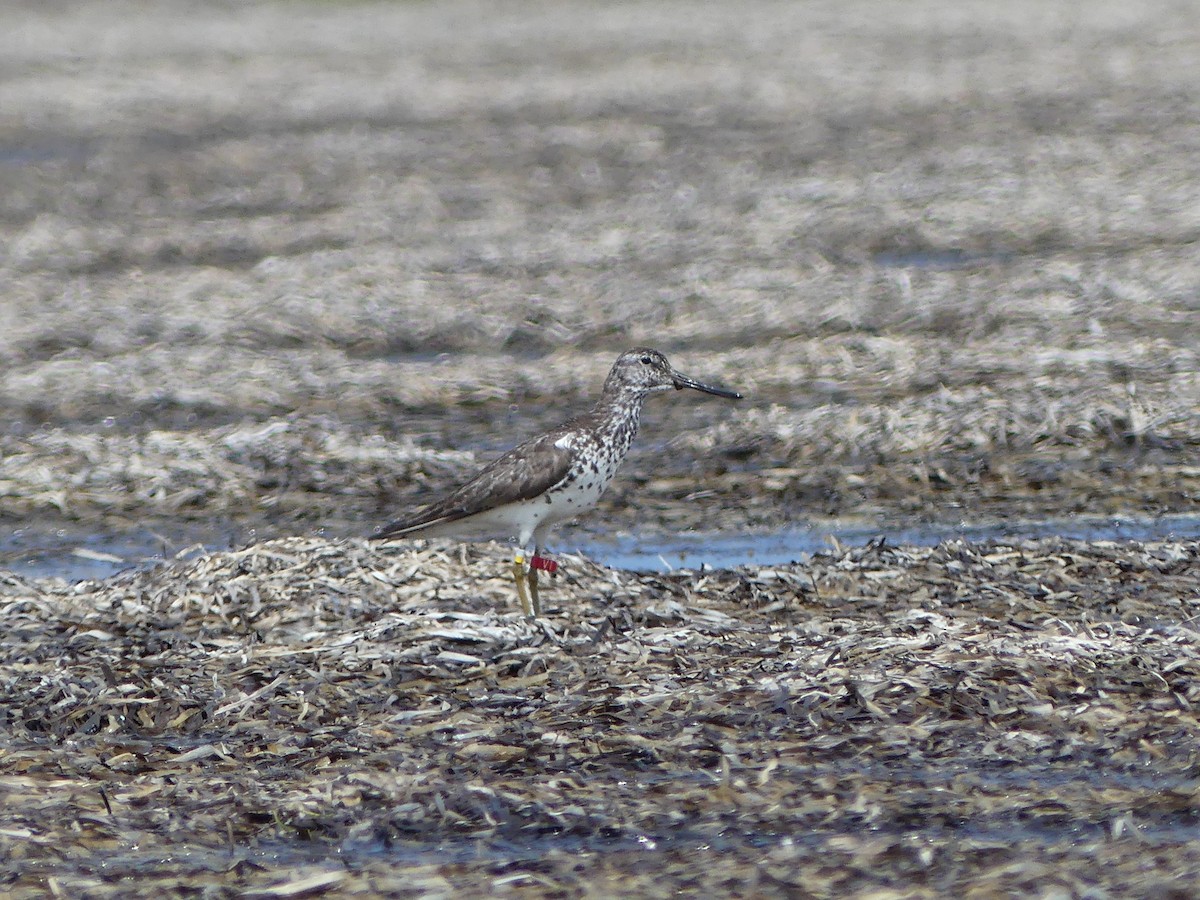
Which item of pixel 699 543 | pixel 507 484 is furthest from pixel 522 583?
pixel 699 543

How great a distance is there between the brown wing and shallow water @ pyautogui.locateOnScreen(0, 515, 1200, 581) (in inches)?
43.8

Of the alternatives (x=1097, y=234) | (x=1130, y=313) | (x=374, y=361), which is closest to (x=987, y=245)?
(x=1097, y=234)

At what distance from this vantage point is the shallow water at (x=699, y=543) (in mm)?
10078

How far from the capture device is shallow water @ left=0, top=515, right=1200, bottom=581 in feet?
33.1

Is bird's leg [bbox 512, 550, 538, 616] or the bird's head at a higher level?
the bird's head

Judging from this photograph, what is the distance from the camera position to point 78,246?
69.7 ft

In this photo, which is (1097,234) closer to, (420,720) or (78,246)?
(78,246)

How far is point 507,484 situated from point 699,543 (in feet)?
6.44

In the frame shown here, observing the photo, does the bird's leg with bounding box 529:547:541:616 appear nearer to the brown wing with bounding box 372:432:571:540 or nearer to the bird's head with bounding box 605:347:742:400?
the brown wing with bounding box 372:432:571:540

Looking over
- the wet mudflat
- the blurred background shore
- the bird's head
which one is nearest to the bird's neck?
the bird's head

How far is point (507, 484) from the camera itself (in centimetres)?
889

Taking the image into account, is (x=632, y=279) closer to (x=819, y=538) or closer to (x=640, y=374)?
(x=819, y=538)

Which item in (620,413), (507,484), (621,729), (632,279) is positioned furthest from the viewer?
(632,279)

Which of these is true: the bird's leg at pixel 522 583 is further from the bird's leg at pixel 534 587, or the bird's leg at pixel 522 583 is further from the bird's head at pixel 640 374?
the bird's head at pixel 640 374
